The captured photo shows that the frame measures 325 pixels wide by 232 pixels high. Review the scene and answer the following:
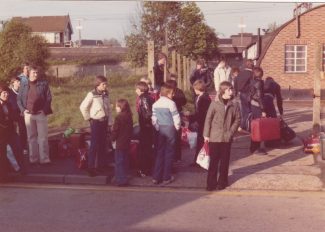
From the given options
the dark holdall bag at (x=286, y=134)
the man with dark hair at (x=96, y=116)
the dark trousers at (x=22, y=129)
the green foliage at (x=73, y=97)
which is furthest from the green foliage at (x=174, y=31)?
the man with dark hair at (x=96, y=116)

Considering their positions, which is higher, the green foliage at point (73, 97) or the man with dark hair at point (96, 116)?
the man with dark hair at point (96, 116)

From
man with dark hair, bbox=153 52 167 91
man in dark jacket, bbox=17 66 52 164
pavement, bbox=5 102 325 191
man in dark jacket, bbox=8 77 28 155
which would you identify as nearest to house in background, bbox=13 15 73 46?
man with dark hair, bbox=153 52 167 91

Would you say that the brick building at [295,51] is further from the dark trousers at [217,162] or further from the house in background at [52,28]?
the dark trousers at [217,162]

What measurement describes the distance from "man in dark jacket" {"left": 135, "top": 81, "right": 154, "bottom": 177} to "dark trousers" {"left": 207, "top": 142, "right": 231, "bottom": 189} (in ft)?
3.86

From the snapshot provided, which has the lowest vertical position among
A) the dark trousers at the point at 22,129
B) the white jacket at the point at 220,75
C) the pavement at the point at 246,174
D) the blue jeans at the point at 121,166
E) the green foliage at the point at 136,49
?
the pavement at the point at 246,174

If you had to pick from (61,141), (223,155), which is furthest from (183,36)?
(223,155)

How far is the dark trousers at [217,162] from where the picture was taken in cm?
873

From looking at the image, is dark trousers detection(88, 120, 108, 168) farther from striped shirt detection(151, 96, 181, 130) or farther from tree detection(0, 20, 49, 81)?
tree detection(0, 20, 49, 81)

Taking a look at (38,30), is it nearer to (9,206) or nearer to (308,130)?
(308,130)

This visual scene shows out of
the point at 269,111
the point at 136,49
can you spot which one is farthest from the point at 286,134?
the point at 136,49

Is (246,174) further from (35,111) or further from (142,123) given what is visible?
(35,111)

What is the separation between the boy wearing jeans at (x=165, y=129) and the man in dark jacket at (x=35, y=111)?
2.30m

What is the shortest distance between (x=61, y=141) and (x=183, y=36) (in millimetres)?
17599

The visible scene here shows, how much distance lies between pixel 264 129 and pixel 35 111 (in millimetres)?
4152
